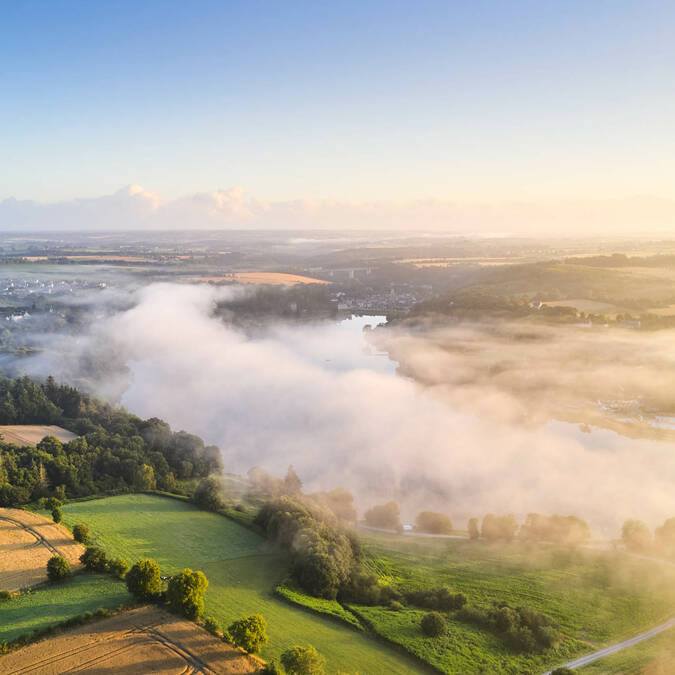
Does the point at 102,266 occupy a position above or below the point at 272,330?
above

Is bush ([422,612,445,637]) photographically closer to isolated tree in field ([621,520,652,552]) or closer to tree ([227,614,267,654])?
tree ([227,614,267,654])

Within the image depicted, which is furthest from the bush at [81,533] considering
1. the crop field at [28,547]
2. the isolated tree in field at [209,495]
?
the isolated tree in field at [209,495]

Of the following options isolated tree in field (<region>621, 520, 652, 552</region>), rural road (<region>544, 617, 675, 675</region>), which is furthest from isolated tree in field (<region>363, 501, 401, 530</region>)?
rural road (<region>544, 617, 675, 675</region>)

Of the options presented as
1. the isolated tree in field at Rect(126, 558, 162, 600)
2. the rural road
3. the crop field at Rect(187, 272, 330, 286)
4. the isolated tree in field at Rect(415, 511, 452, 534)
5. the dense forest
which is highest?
the crop field at Rect(187, 272, 330, 286)

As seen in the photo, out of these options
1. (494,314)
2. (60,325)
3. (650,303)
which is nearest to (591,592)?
(650,303)

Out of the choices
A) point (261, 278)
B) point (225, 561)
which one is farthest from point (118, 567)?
point (261, 278)

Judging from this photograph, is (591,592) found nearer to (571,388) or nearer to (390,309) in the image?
(571,388)

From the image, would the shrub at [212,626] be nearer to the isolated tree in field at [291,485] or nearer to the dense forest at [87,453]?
the isolated tree in field at [291,485]
